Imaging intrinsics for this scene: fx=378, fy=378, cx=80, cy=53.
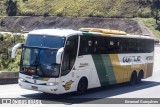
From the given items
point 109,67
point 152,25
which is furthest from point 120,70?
point 152,25

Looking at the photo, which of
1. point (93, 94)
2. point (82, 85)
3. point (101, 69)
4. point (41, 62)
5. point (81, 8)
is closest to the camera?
point (41, 62)

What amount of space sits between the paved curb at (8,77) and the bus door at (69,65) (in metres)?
5.71

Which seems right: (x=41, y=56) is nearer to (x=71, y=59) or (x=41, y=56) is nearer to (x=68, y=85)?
(x=71, y=59)

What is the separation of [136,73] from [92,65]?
6221 millimetres

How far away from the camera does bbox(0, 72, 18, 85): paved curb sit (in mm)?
21047

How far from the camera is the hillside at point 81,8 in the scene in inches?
3622

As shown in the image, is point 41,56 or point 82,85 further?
point 82,85

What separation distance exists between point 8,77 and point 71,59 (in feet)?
20.5

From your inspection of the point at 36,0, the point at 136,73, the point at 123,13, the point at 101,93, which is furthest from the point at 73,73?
the point at 36,0

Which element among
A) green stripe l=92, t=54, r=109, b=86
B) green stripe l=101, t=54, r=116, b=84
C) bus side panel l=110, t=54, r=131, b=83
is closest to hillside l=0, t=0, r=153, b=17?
bus side panel l=110, t=54, r=131, b=83

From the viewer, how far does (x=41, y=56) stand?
16.0 meters

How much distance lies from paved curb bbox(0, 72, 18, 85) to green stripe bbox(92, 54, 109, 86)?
17.8 ft

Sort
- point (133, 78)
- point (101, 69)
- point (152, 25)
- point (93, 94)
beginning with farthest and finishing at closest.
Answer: point (152, 25) → point (133, 78) → point (101, 69) → point (93, 94)

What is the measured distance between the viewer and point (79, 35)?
1736cm
